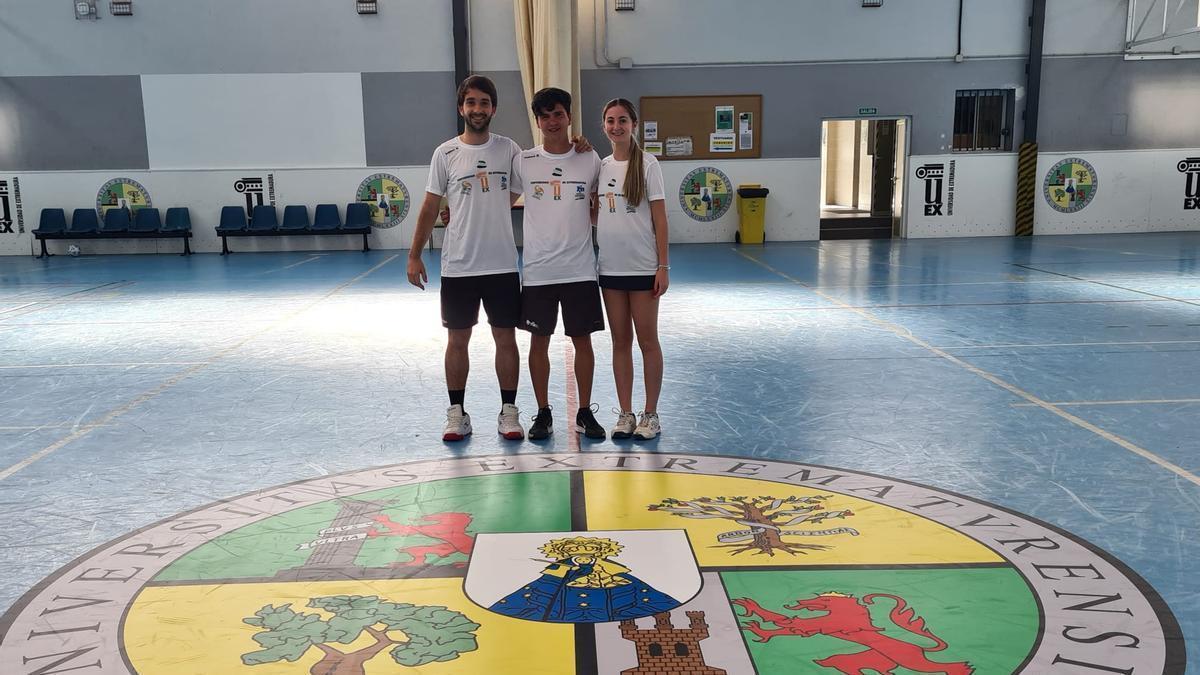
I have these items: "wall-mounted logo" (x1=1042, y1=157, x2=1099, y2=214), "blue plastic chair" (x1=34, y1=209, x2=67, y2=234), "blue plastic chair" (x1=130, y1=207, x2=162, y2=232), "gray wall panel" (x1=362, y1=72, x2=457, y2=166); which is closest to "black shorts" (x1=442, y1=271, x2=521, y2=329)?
"gray wall panel" (x1=362, y1=72, x2=457, y2=166)

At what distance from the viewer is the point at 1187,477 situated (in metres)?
3.76

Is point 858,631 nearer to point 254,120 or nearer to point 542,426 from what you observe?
point 542,426

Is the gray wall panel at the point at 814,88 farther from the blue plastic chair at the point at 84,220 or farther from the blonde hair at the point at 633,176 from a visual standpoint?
the blonde hair at the point at 633,176

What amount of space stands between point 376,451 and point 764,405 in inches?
82.1

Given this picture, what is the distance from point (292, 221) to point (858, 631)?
1440 cm

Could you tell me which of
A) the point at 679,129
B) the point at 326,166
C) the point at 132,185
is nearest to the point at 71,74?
the point at 132,185

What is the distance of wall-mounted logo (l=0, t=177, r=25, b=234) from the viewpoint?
→ 15297mm

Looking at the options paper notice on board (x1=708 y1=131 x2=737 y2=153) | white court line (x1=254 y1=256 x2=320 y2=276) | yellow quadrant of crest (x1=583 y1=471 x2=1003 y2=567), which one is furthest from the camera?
paper notice on board (x1=708 y1=131 x2=737 y2=153)

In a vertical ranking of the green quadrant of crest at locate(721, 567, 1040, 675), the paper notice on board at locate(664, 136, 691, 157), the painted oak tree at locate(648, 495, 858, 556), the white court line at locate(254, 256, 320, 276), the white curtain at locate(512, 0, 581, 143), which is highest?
the white curtain at locate(512, 0, 581, 143)

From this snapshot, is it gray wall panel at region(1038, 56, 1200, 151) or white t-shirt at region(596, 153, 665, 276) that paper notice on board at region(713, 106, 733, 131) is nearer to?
gray wall panel at region(1038, 56, 1200, 151)

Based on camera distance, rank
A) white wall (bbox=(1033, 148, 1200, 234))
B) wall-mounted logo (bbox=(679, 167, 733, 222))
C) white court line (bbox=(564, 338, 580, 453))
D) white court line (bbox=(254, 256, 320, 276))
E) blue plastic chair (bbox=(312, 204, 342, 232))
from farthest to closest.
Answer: white wall (bbox=(1033, 148, 1200, 234)) → wall-mounted logo (bbox=(679, 167, 733, 222)) → blue plastic chair (bbox=(312, 204, 342, 232)) → white court line (bbox=(254, 256, 320, 276)) → white court line (bbox=(564, 338, 580, 453))

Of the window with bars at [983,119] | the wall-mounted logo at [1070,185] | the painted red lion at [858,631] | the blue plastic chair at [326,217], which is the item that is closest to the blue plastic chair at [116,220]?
the blue plastic chair at [326,217]

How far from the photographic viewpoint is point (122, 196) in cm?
1536

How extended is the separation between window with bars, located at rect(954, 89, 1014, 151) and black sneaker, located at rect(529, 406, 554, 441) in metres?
13.5
